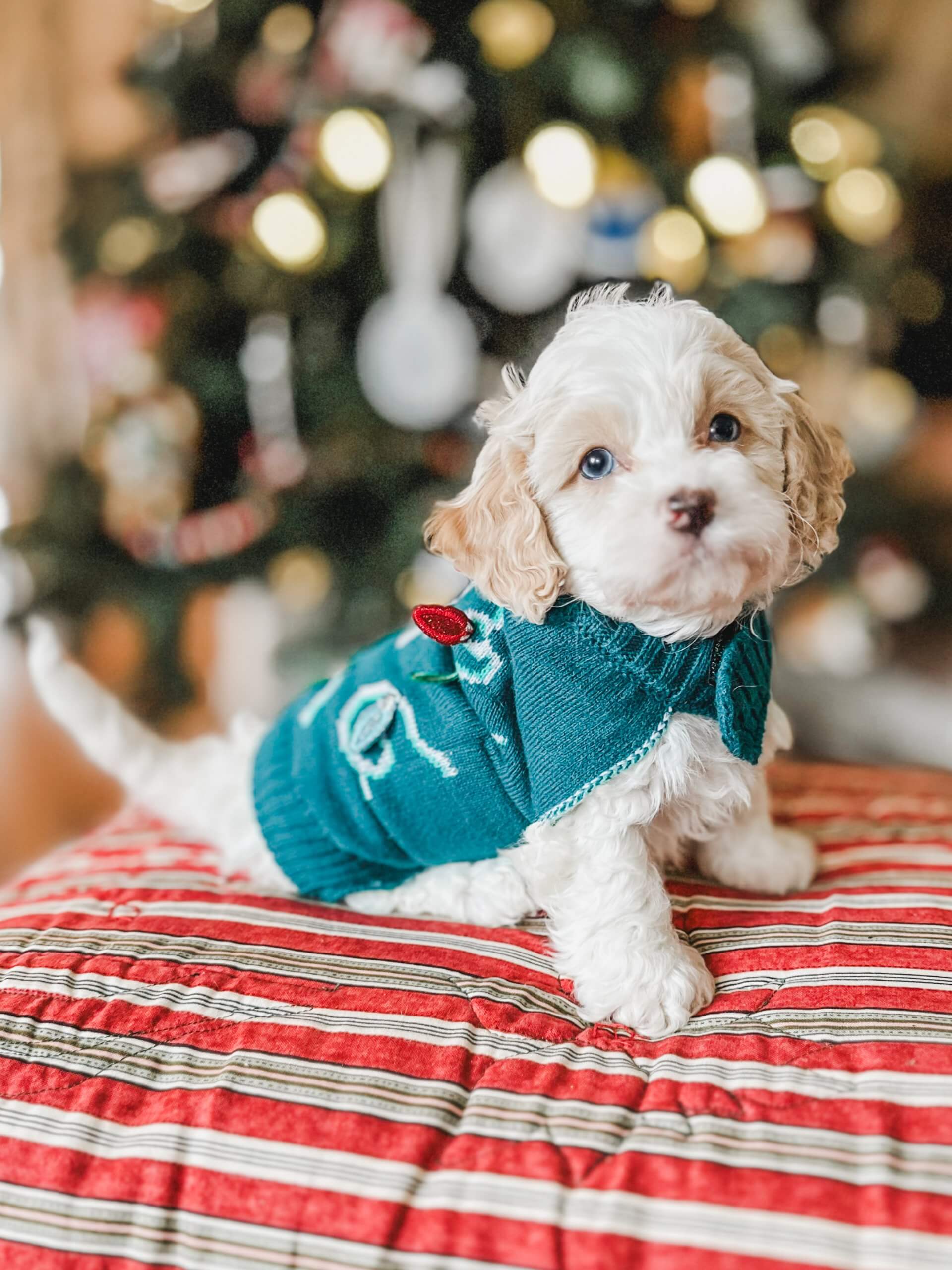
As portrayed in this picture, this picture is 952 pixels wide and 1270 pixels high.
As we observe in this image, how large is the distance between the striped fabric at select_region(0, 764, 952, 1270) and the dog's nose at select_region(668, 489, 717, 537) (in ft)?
2.10

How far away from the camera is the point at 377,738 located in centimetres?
147

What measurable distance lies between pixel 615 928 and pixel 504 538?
1.81ft

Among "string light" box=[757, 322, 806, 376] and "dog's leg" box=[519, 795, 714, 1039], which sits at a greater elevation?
"string light" box=[757, 322, 806, 376]

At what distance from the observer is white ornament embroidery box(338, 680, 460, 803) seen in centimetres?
141

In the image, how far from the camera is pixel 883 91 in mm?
2703

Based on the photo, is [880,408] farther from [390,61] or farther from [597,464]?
[597,464]

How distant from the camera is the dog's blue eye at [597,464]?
124cm

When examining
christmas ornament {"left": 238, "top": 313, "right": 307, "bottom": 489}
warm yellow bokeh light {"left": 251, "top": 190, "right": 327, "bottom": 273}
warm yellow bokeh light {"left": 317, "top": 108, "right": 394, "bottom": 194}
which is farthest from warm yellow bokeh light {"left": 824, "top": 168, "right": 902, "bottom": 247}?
christmas ornament {"left": 238, "top": 313, "right": 307, "bottom": 489}

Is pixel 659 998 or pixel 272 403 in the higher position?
pixel 272 403

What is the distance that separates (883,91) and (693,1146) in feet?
9.47

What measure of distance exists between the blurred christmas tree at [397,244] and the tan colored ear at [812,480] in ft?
3.83

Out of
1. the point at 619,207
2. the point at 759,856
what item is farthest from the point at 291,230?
the point at 759,856

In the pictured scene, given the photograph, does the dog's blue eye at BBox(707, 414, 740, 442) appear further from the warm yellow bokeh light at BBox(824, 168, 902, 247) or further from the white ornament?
the warm yellow bokeh light at BBox(824, 168, 902, 247)

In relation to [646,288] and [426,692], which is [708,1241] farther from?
[646,288]
